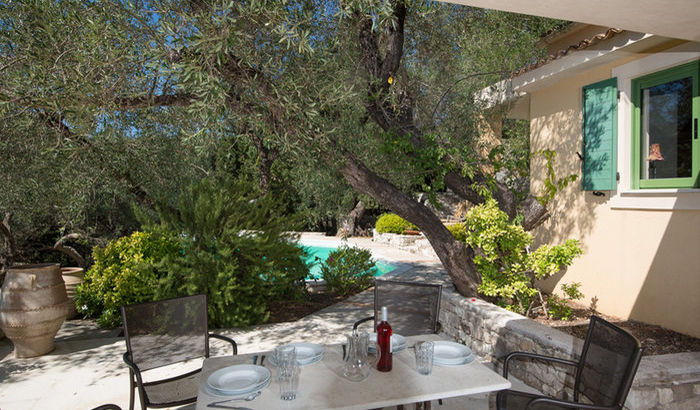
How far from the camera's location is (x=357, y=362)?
224cm

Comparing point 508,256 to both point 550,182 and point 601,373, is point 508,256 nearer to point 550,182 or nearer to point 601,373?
point 550,182

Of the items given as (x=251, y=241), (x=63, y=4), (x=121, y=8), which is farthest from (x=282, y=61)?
(x=251, y=241)

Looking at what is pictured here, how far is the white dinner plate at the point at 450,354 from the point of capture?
2.39 m

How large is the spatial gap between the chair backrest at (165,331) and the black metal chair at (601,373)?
211 cm

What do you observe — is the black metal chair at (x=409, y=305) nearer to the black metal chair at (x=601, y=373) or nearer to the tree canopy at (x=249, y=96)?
the black metal chair at (x=601, y=373)

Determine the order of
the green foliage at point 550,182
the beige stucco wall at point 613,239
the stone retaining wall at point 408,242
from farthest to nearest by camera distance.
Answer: the stone retaining wall at point 408,242 < the green foliage at point 550,182 < the beige stucco wall at point 613,239

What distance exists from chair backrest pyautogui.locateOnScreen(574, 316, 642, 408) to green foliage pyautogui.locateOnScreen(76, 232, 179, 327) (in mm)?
4645

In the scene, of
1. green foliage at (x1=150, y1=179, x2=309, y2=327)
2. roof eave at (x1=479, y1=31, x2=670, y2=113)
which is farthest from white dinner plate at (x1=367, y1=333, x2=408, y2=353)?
roof eave at (x1=479, y1=31, x2=670, y2=113)

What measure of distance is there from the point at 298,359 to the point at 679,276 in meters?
4.00

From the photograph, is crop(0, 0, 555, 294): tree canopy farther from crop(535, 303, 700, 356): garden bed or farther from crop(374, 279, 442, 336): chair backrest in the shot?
crop(374, 279, 442, 336): chair backrest

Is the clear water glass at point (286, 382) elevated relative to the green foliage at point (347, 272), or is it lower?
elevated

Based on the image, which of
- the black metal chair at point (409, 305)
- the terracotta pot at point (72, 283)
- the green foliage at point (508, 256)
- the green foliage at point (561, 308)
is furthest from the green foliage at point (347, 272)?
the black metal chair at point (409, 305)

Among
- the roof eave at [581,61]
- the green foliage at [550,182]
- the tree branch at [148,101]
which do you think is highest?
the roof eave at [581,61]

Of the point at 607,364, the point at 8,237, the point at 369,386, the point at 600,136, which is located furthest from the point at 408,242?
the point at 369,386
